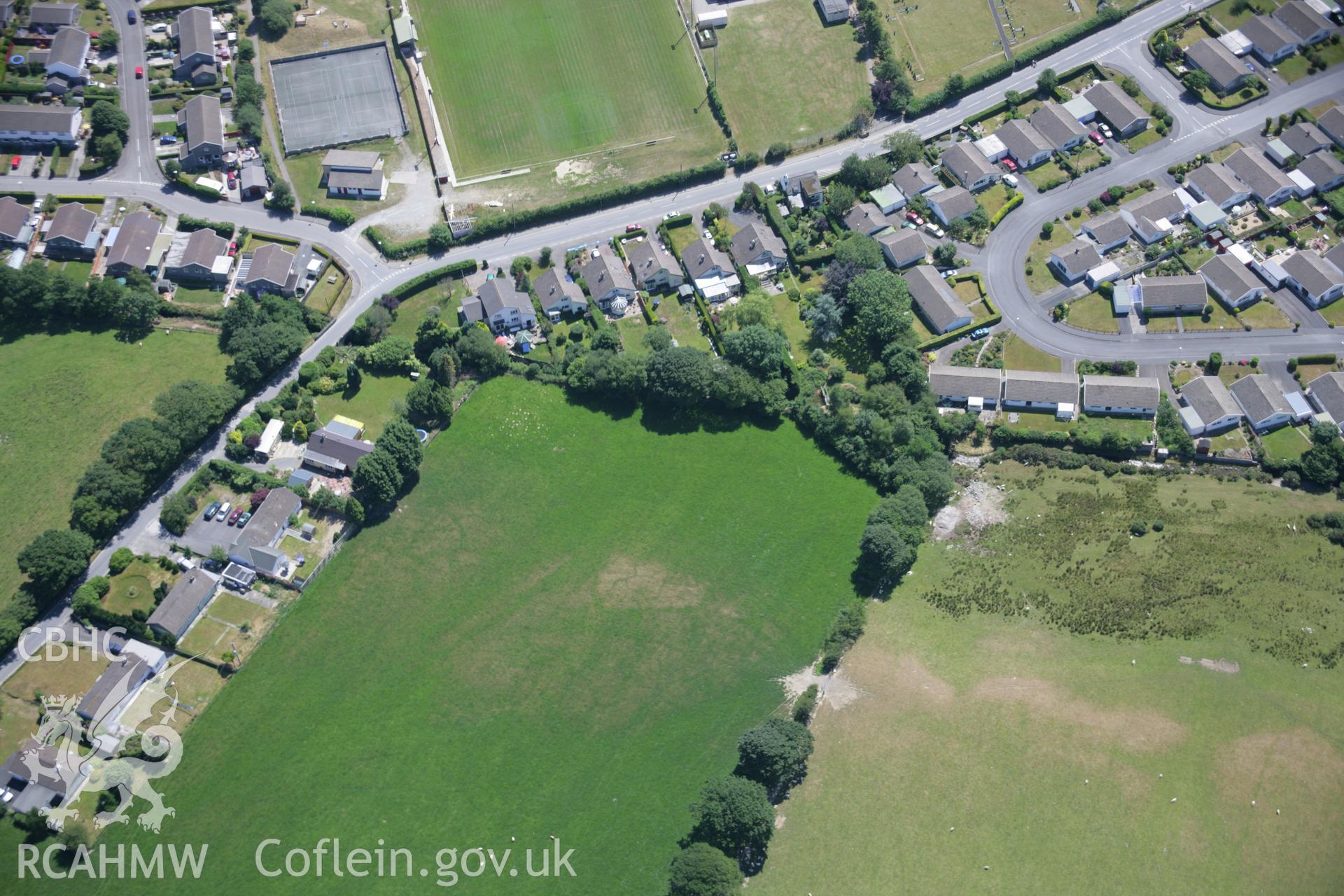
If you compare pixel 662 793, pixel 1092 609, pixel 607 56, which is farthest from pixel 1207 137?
pixel 662 793

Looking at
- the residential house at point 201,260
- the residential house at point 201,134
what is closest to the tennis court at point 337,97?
the residential house at point 201,134

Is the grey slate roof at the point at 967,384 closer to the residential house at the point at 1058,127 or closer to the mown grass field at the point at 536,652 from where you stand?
the mown grass field at the point at 536,652

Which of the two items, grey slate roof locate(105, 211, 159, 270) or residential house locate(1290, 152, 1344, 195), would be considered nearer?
grey slate roof locate(105, 211, 159, 270)

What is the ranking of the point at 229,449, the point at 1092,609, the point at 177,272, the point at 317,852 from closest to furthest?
the point at 317,852 → the point at 1092,609 → the point at 229,449 → the point at 177,272

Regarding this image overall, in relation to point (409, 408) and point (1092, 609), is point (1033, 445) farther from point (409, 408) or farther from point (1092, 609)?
point (409, 408)

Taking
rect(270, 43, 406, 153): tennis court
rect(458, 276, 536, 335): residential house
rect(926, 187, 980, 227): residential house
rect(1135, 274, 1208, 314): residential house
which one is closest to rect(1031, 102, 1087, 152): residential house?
rect(926, 187, 980, 227): residential house

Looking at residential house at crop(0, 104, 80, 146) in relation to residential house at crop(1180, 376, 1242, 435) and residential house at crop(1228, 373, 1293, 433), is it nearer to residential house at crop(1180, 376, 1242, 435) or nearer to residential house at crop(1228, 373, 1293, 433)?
residential house at crop(1180, 376, 1242, 435)
